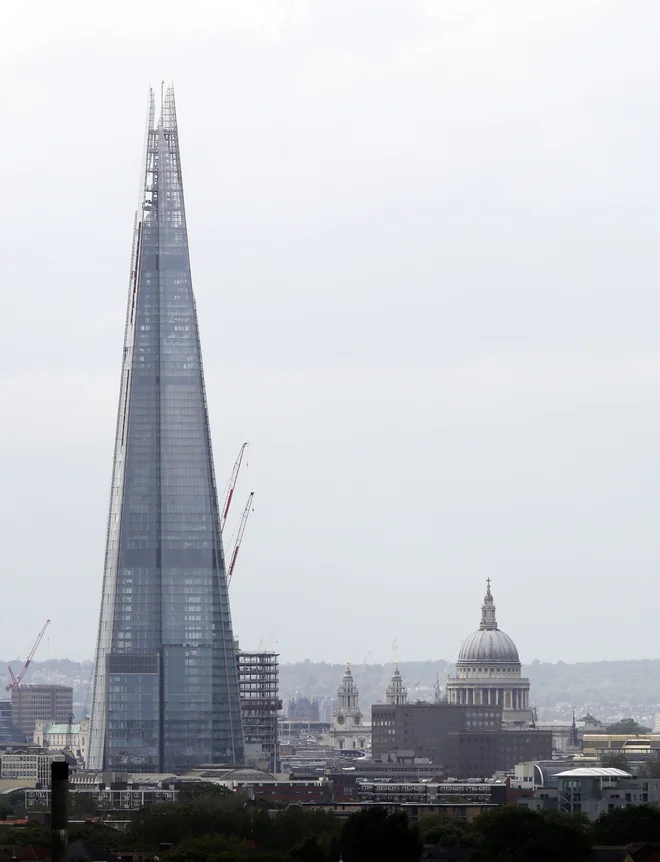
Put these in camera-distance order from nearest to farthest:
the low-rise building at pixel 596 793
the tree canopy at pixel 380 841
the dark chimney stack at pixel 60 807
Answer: the dark chimney stack at pixel 60 807, the tree canopy at pixel 380 841, the low-rise building at pixel 596 793

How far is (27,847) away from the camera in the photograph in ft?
453

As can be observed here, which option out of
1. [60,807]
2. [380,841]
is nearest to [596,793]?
[380,841]

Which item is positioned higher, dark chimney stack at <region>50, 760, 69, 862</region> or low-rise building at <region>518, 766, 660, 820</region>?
low-rise building at <region>518, 766, 660, 820</region>

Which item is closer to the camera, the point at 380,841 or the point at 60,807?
the point at 60,807

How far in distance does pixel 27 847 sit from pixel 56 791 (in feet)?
199

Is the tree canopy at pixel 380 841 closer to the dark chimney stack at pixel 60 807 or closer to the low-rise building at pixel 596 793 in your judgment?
the low-rise building at pixel 596 793

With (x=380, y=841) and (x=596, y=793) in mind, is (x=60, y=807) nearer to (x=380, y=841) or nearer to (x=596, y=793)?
(x=380, y=841)

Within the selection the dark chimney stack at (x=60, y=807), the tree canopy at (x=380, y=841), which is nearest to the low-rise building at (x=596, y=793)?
the tree canopy at (x=380, y=841)

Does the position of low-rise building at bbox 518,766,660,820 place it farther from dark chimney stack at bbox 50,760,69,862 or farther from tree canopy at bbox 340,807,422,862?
dark chimney stack at bbox 50,760,69,862

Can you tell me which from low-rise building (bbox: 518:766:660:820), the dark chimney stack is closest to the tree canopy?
low-rise building (bbox: 518:766:660:820)

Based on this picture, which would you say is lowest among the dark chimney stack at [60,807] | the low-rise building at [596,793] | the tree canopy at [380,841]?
the dark chimney stack at [60,807]

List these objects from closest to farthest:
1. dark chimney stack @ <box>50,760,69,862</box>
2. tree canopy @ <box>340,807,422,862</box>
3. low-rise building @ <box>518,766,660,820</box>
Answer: dark chimney stack @ <box>50,760,69,862</box> < tree canopy @ <box>340,807,422,862</box> < low-rise building @ <box>518,766,660,820</box>

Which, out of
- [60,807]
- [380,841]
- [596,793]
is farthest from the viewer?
[596,793]

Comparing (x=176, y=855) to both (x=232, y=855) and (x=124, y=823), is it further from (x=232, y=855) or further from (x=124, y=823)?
(x=124, y=823)
